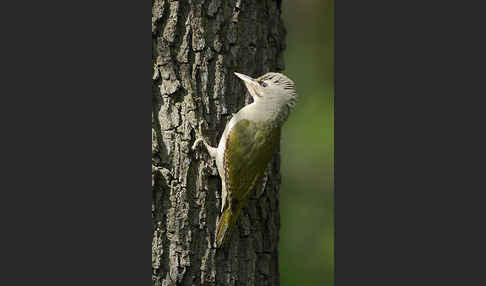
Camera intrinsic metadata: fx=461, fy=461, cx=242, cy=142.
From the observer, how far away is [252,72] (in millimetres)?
3287

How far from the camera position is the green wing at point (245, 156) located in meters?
3.05

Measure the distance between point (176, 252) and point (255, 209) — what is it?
2.09 ft

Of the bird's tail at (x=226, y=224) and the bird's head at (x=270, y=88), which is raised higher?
the bird's head at (x=270, y=88)

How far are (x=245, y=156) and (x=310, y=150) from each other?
176 cm

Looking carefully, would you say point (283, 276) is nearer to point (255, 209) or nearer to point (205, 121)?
point (255, 209)

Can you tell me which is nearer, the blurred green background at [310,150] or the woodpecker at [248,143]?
the woodpecker at [248,143]

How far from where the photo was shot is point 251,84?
3152mm

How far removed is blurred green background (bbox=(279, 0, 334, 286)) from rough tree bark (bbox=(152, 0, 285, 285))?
1518 millimetres

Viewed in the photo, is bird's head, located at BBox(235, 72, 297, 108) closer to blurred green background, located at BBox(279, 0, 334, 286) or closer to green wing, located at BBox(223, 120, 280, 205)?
green wing, located at BBox(223, 120, 280, 205)

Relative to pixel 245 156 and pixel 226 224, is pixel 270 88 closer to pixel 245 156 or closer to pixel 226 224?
pixel 245 156

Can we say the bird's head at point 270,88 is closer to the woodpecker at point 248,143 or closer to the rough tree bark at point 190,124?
the woodpecker at point 248,143

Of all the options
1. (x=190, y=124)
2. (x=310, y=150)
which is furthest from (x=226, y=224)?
(x=310, y=150)

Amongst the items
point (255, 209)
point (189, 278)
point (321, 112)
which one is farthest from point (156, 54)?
point (321, 112)

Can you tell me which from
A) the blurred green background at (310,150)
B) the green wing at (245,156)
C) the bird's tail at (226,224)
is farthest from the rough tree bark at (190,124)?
the blurred green background at (310,150)
